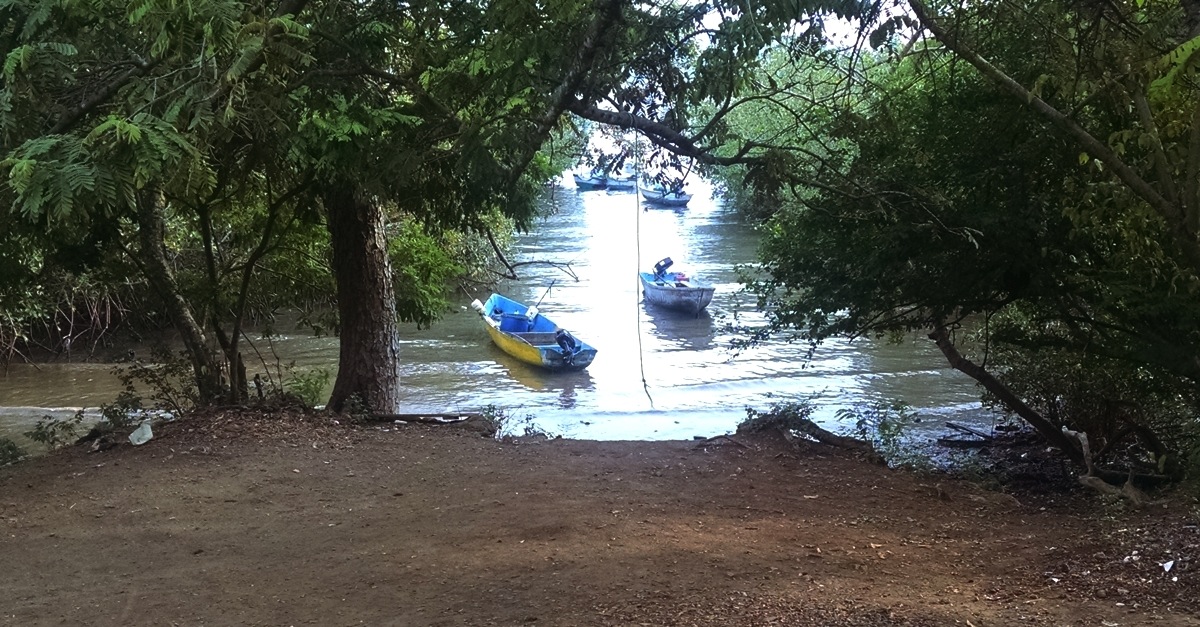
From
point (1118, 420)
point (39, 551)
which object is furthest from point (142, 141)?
Answer: point (1118, 420)

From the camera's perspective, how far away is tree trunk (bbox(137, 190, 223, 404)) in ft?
31.4

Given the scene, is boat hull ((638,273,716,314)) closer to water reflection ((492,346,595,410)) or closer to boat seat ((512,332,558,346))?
boat seat ((512,332,558,346))

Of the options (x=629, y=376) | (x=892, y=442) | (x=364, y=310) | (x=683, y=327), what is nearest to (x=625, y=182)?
(x=364, y=310)

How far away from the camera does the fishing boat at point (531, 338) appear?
70.1 feet

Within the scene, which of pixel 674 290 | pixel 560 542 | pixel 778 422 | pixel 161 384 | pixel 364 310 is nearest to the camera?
pixel 560 542

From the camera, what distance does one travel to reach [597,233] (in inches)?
1711

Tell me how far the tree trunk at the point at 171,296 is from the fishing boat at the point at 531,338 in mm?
10042

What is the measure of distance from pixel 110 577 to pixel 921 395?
48.9ft

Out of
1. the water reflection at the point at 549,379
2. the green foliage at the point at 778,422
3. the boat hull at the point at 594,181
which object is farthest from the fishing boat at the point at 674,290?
the green foliage at the point at 778,422

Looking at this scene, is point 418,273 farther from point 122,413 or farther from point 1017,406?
point 1017,406

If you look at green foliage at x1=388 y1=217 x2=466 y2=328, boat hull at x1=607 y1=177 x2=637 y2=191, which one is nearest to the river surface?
boat hull at x1=607 y1=177 x2=637 y2=191

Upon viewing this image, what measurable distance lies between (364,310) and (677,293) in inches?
641

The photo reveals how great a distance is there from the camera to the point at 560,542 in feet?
17.3

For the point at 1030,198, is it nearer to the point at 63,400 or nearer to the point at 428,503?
the point at 428,503
